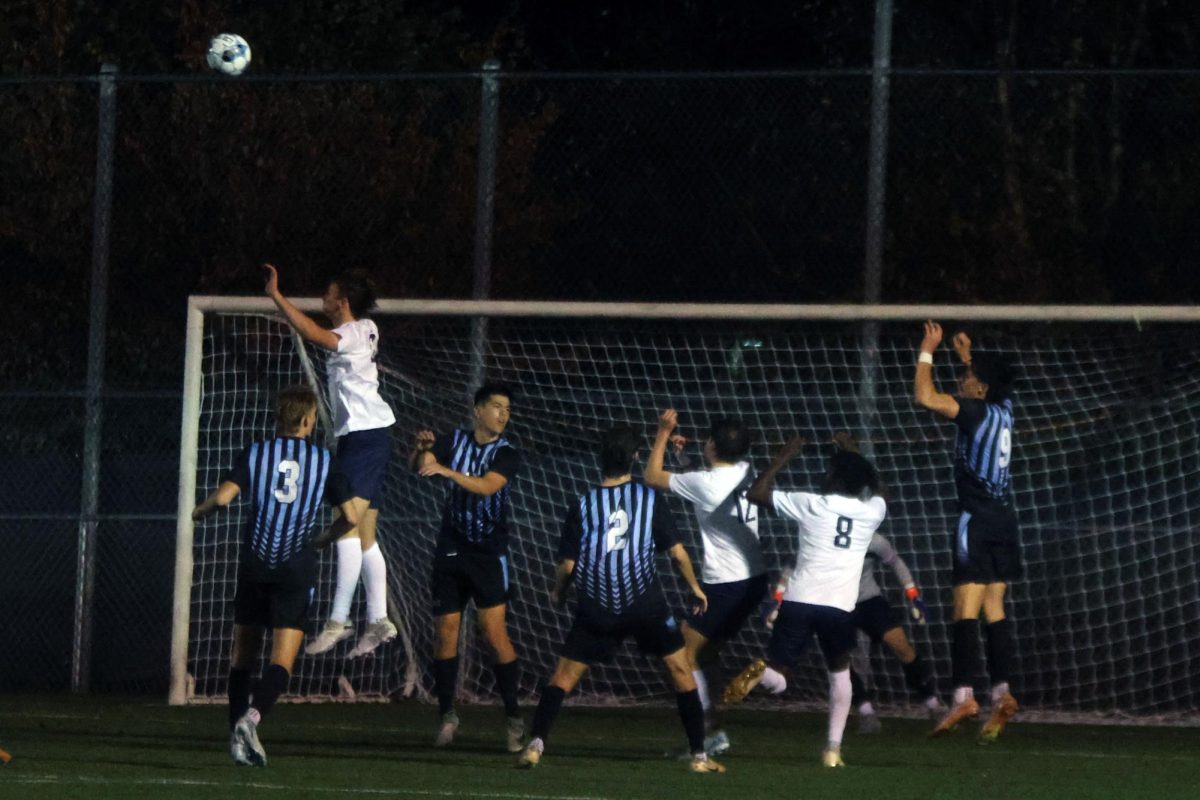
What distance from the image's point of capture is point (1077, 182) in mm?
15773

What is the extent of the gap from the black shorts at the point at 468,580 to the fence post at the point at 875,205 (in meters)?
2.78

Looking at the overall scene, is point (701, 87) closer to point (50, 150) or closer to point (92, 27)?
point (50, 150)

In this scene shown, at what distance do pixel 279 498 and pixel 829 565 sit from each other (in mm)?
2471

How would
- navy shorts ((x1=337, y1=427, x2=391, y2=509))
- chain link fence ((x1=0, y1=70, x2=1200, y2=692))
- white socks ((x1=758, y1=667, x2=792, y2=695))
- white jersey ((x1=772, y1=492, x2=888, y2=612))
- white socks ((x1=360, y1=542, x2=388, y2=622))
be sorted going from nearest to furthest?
1. white jersey ((x1=772, y1=492, x2=888, y2=612))
2. white socks ((x1=758, y1=667, x2=792, y2=695))
3. navy shorts ((x1=337, y1=427, x2=391, y2=509))
4. white socks ((x1=360, y1=542, x2=388, y2=622))
5. chain link fence ((x1=0, y1=70, x2=1200, y2=692))

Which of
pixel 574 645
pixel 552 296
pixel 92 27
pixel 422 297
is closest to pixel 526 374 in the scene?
pixel 422 297

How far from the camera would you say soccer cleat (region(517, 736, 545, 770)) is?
8977 mm

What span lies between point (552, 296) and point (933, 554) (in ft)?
13.2

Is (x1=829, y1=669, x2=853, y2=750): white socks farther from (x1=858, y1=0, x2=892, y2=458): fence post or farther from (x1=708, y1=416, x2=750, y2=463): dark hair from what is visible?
(x1=858, y1=0, x2=892, y2=458): fence post

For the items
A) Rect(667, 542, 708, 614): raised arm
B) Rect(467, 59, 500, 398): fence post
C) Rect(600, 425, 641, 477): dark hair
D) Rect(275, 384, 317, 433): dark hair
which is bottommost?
Rect(667, 542, 708, 614): raised arm

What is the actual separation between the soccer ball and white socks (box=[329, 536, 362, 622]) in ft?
14.4

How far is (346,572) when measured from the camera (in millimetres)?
10938

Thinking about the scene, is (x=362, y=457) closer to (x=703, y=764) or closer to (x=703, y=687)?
(x=703, y=687)

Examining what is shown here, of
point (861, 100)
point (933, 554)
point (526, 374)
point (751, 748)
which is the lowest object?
point (751, 748)

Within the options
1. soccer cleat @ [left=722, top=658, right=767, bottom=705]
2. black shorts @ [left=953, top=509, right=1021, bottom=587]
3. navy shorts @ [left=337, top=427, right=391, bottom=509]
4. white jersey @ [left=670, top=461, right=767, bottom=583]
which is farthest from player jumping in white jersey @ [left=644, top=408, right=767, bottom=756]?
navy shorts @ [left=337, top=427, right=391, bottom=509]
